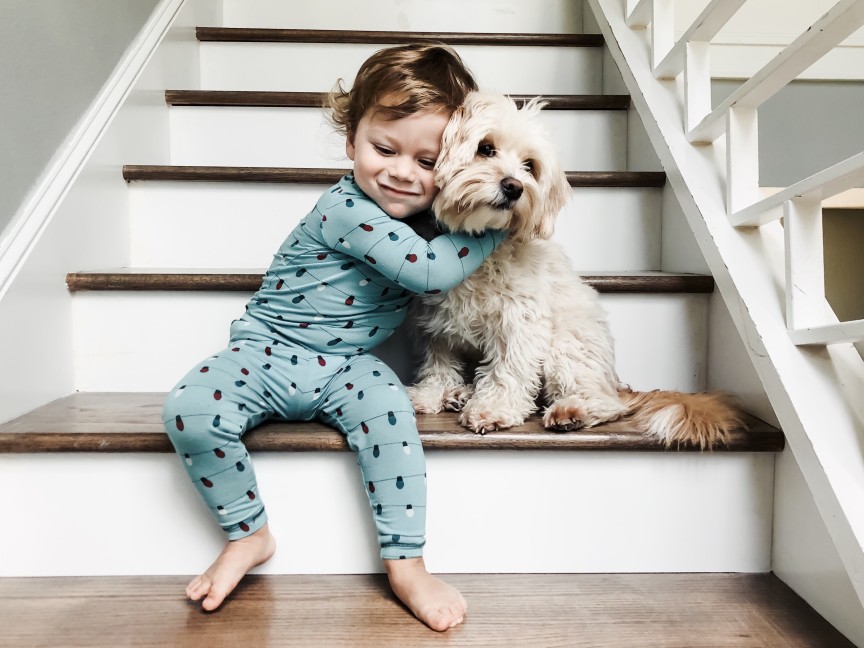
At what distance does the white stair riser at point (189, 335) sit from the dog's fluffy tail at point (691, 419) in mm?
216

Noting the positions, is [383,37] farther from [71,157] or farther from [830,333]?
[830,333]

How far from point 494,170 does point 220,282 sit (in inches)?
24.5

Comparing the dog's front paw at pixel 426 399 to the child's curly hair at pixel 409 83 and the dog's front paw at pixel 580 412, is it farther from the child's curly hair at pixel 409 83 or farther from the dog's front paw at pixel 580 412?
the child's curly hair at pixel 409 83

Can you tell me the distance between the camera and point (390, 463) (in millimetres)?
989

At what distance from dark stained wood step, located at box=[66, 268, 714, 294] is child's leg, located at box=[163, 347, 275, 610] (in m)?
0.34

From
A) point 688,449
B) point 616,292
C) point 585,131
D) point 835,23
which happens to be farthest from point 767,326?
point 585,131

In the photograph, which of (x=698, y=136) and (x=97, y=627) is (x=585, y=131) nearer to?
(x=698, y=136)

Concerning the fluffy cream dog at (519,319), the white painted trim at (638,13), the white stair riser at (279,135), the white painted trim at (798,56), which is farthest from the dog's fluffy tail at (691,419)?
the white painted trim at (638,13)

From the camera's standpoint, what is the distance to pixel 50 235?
124 cm

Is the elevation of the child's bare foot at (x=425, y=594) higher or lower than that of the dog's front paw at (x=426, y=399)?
lower

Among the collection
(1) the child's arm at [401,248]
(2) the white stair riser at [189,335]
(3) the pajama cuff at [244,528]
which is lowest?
(3) the pajama cuff at [244,528]

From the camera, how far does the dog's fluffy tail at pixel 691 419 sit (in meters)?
1.04

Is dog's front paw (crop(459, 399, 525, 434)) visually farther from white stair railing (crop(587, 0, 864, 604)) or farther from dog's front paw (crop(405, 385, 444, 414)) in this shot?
white stair railing (crop(587, 0, 864, 604))

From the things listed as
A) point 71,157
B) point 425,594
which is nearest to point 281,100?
point 71,157
